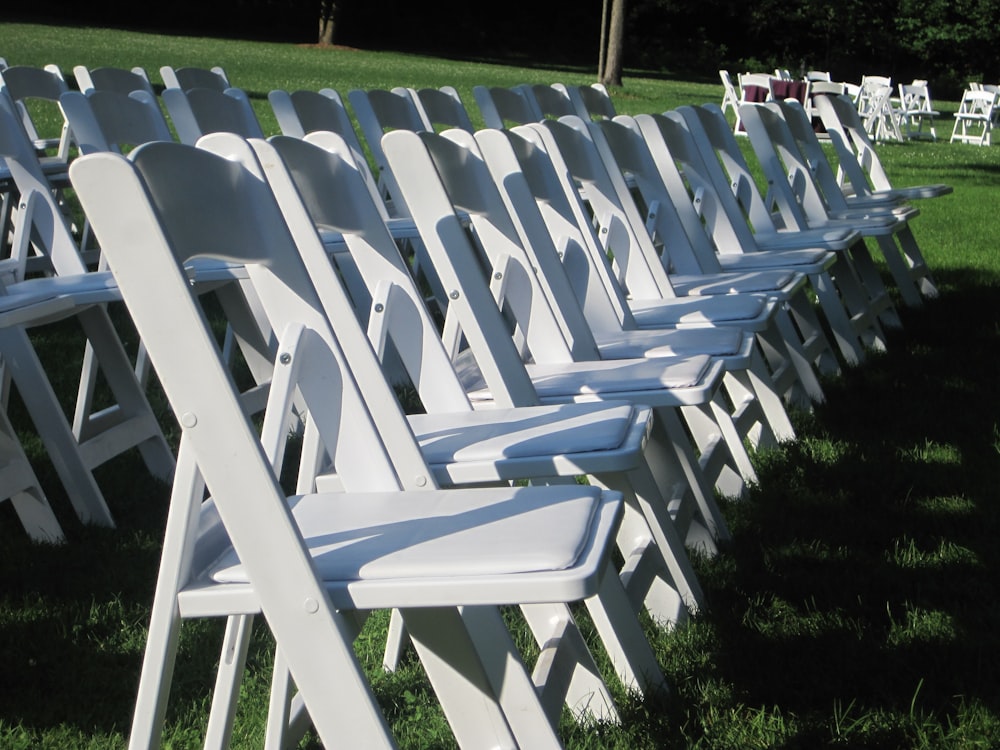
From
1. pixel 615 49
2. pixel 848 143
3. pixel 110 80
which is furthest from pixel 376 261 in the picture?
pixel 615 49

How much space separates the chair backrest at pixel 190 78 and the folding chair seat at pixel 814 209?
8.86 ft

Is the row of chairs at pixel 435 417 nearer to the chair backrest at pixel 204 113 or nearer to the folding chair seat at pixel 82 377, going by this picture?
the folding chair seat at pixel 82 377

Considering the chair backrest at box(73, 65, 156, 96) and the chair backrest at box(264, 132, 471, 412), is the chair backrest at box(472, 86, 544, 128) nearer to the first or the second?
→ the chair backrest at box(73, 65, 156, 96)

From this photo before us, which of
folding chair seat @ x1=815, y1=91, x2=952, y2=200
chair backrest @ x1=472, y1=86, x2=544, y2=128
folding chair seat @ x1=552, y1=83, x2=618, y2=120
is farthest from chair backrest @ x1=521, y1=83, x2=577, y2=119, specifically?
folding chair seat @ x1=815, y1=91, x2=952, y2=200

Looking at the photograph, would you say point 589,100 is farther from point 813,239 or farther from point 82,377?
point 82,377

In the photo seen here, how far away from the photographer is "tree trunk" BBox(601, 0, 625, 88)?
27312 mm

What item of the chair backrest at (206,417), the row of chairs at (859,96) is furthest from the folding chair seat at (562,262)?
the row of chairs at (859,96)

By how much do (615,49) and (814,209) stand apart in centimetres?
2175

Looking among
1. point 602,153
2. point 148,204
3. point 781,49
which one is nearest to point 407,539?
point 148,204

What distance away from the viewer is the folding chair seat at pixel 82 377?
3.69 metres

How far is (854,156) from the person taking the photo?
7.67 meters

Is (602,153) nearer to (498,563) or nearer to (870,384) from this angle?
(870,384)

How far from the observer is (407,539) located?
1908 millimetres

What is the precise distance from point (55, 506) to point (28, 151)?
3.98 ft
